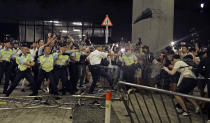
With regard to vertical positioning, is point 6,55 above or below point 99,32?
below

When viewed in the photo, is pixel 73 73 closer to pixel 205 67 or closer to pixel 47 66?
pixel 47 66

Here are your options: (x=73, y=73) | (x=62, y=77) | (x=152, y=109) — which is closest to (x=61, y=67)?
(x=62, y=77)

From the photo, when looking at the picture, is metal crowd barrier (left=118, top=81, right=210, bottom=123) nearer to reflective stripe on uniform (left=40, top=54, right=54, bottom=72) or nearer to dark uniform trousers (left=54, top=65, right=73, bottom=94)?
dark uniform trousers (left=54, top=65, right=73, bottom=94)

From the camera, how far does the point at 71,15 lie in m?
23.1

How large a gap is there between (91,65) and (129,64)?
7.90 ft

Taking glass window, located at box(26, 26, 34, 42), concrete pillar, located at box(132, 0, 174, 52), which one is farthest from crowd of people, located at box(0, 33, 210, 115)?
glass window, located at box(26, 26, 34, 42)

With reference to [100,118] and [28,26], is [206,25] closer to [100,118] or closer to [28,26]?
[28,26]

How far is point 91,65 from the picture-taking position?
7.54m

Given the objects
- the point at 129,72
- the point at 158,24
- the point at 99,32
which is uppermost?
the point at 99,32

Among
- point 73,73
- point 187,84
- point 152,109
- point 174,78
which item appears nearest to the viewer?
point 187,84

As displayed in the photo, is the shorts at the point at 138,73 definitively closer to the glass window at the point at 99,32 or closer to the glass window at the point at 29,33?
the glass window at the point at 99,32

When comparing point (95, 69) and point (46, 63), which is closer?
point (46, 63)

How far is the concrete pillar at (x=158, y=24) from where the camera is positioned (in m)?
11.6

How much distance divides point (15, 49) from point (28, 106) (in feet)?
13.8
